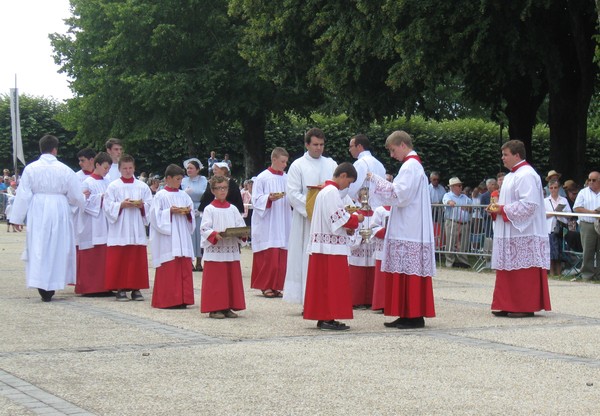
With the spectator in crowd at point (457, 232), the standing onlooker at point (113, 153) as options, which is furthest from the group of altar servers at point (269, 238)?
the spectator in crowd at point (457, 232)

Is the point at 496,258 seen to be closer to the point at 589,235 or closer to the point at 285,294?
the point at 285,294

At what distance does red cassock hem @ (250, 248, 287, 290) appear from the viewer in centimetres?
1591

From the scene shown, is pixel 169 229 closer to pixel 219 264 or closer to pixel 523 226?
pixel 219 264

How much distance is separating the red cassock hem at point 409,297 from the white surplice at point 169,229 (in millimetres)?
3037

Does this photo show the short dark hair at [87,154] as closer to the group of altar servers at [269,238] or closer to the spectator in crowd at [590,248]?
the group of altar servers at [269,238]

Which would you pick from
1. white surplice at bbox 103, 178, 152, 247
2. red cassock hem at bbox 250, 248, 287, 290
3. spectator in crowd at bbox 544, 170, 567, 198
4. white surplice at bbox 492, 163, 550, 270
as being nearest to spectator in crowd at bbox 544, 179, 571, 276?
spectator in crowd at bbox 544, 170, 567, 198

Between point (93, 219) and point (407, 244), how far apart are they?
5.47 metres

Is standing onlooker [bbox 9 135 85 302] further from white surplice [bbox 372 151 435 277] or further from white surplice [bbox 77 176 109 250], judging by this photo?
white surplice [bbox 372 151 435 277]

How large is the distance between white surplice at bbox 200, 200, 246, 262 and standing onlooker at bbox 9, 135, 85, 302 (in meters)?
2.93

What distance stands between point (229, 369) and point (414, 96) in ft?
65.6

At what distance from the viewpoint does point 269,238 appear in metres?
16.2

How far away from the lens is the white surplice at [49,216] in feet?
49.4

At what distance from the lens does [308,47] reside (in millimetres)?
29344

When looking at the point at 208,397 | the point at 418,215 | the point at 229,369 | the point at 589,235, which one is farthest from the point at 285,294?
the point at 589,235
